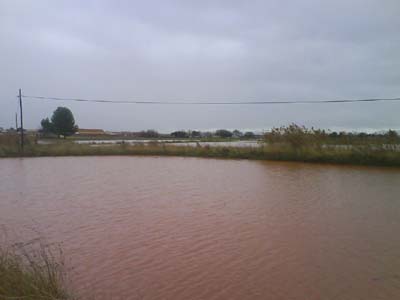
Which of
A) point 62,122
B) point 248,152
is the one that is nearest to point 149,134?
point 62,122

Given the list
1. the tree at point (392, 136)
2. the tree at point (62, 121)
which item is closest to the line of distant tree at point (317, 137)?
the tree at point (392, 136)

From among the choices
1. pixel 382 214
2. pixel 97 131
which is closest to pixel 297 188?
pixel 382 214

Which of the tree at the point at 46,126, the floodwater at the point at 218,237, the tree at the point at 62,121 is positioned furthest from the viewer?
the tree at the point at 46,126

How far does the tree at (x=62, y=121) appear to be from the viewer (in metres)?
71.0

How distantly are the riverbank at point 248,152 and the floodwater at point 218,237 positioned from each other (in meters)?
9.24

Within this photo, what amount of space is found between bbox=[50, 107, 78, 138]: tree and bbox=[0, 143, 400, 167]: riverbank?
4092 cm

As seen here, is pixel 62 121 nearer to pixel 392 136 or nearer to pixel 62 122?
pixel 62 122

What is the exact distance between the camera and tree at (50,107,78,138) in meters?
71.0

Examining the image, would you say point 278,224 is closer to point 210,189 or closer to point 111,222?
point 111,222

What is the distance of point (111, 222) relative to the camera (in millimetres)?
8016

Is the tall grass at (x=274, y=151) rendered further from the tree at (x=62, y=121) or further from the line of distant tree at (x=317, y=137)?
the tree at (x=62, y=121)

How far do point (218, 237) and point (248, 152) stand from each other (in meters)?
21.0

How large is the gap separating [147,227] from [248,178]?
30.2 ft

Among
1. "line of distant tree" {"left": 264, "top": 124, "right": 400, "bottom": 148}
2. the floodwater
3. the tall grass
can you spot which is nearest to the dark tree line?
the tall grass
